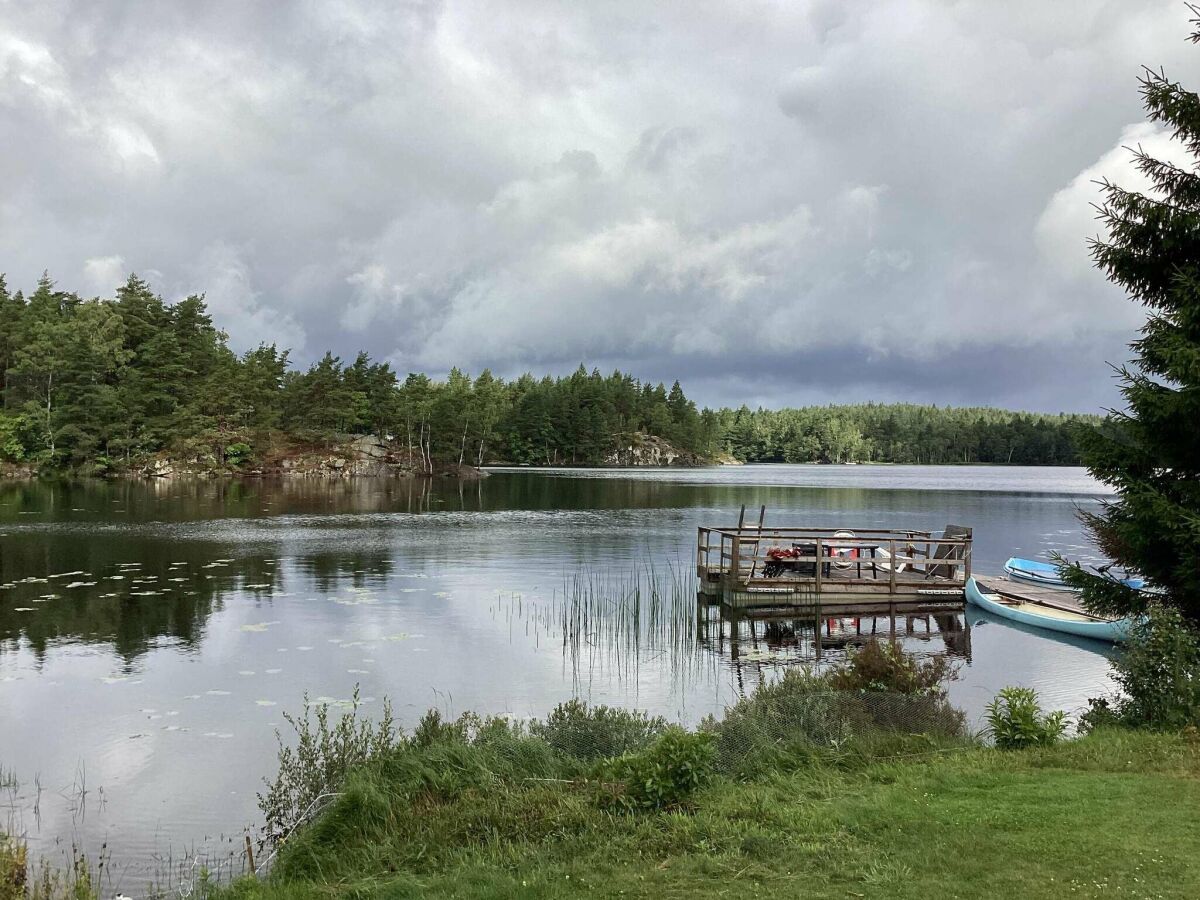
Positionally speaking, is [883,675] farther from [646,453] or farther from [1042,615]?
[646,453]

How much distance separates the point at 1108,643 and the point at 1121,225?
14.1m

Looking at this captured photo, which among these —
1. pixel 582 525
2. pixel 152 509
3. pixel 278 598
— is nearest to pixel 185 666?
pixel 278 598

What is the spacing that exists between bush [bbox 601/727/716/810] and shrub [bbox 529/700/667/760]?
1.64 m

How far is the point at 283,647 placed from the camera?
1906cm

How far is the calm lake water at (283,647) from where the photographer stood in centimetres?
1162

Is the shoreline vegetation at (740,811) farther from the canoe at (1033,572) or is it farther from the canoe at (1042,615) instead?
the canoe at (1033,572)

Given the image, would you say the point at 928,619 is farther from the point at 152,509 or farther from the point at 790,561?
the point at 152,509

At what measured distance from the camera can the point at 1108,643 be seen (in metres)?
22.0

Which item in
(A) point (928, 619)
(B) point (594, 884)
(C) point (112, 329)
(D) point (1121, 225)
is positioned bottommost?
(A) point (928, 619)

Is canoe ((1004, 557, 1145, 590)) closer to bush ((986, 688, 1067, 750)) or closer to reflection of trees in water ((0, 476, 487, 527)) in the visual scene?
bush ((986, 688, 1067, 750))

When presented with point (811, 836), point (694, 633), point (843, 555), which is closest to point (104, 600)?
point (694, 633)

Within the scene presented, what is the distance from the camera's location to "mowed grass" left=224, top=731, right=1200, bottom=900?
630cm

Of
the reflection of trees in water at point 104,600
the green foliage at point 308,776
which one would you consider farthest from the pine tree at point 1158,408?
the reflection of trees in water at point 104,600

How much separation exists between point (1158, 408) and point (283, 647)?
17.1 metres
